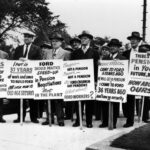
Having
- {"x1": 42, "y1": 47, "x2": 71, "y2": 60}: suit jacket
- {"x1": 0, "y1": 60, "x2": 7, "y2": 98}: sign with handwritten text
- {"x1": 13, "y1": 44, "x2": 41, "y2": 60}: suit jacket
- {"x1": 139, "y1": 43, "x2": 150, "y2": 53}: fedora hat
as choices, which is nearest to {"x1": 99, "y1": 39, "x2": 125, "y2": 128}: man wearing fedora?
{"x1": 139, "y1": 43, "x2": 150, "y2": 53}: fedora hat

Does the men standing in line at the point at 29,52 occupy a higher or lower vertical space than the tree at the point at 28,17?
lower

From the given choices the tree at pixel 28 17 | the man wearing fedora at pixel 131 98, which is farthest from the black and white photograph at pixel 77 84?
the tree at pixel 28 17

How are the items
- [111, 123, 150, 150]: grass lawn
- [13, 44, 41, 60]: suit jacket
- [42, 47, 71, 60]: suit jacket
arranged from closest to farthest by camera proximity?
1. [111, 123, 150, 150]: grass lawn
2. [42, 47, 71, 60]: suit jacket
3. [13, 44, 41, 60]: suit jacket

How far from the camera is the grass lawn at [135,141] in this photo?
7.60m

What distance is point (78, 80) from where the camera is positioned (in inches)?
410

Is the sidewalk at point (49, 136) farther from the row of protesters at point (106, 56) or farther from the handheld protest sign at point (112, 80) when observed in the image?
the handheld protest sign at point (112, 80)

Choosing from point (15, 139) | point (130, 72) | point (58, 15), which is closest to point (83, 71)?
point (130, 72)

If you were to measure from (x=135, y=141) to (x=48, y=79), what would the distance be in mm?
3370

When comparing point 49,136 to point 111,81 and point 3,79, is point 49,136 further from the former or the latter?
point 3,79

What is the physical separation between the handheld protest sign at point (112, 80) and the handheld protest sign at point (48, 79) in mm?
890

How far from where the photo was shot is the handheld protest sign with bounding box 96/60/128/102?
1005 cm

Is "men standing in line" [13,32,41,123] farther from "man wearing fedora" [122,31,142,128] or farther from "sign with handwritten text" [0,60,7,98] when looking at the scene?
"man wearing fedora" [122,31,142,128]

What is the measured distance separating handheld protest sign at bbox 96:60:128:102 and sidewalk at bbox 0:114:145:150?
71 centimetres

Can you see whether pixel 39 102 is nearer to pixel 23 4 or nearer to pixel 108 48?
pixel 108 48
